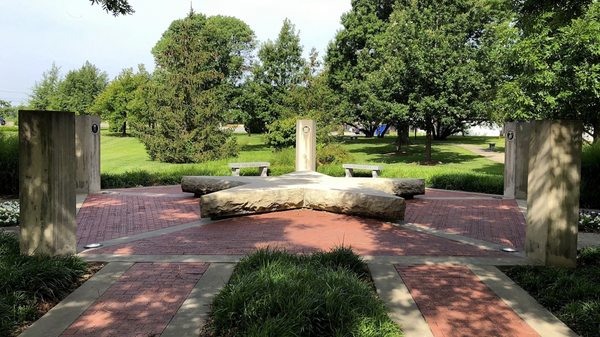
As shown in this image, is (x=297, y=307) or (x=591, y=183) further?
(x=591, y=183)

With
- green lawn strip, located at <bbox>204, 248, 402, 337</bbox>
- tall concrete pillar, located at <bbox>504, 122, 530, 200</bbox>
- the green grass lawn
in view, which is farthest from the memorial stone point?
green lawn strip, located at <bbox>204, 248, 402, 337</bbox>

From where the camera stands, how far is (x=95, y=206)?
34.8 ft

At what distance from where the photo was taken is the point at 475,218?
380 inches

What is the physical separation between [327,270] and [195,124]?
21.0 meters

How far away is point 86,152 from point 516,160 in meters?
11.2

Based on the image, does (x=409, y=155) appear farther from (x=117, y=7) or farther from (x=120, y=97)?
(x=120, y=97)

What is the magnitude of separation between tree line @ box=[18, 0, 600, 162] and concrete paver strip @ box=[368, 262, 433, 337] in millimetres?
5503

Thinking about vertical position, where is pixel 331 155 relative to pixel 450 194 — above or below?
above

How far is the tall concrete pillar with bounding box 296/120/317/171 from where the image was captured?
50.7ft

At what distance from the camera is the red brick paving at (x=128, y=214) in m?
8.07

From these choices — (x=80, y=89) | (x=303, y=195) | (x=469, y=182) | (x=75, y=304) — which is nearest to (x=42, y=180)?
(x=75, y=304)

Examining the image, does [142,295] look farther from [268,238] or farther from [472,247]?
[472,247]

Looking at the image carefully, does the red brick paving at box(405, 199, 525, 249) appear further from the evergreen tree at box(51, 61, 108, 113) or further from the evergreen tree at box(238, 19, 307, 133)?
the evergreen tree at box(51, 61, 108, 113)

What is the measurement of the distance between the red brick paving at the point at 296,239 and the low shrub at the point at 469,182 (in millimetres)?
6104
